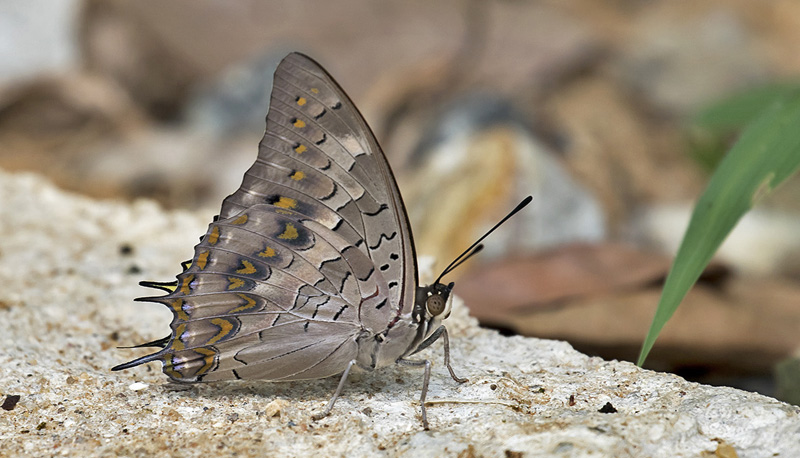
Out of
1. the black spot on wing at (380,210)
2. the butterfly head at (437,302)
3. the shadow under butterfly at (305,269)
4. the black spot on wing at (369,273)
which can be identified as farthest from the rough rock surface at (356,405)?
the black spot on wing at (380,210)

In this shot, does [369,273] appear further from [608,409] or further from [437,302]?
[608,409]

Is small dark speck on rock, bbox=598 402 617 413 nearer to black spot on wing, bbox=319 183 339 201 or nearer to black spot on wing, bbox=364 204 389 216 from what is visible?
black spot on wing, bbox=364 204 389 216

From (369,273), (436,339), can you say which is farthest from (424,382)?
(369,273)

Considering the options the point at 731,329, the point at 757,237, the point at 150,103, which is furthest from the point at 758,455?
the point at 150,103

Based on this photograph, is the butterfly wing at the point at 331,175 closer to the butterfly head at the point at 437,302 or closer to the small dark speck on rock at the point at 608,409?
the butterfly head at the point at 437,302

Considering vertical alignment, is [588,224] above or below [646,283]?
above

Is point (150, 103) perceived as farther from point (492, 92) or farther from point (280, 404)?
point (280, 404)
